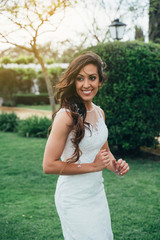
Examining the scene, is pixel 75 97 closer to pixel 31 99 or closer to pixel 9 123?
pixel 9 123

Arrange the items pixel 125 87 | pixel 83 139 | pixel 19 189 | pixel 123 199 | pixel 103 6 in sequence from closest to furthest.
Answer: pixel 83 139
pixel 123 199
pixel 19 189
pixel 125 87
pixel 103 6

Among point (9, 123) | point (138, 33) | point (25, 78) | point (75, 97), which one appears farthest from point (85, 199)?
point (25, 78)

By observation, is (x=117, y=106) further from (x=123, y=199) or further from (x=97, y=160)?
(x=97, y=160)

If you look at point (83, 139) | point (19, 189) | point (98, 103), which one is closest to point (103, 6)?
point (98, 103)

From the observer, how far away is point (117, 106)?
7.12m

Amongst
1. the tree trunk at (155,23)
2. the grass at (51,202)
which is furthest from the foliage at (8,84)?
the grass at (51,202)

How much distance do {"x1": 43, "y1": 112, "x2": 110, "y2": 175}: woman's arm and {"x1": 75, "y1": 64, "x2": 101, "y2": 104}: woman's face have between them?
0.26m

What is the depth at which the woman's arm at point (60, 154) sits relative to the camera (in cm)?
200

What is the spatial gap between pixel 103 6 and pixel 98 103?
10.8 metres

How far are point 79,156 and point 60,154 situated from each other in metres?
0.15

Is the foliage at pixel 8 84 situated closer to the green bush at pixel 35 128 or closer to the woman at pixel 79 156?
the green bush at pixel 35 128

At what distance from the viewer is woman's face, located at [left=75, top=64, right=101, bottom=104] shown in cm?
218

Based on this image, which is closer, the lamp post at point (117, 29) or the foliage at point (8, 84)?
the lamp post at point (117, 29)

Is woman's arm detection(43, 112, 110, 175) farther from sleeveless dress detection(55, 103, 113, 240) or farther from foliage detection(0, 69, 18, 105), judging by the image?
foliage detection(0, 69, 18, 105)
